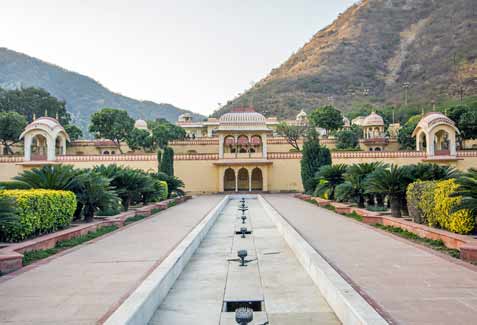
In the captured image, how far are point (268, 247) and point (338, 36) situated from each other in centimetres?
12525

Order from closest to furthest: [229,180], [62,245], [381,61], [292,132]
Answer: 1. [62,245]
2. [229,180]
3. [292,132]
4. [381,61]

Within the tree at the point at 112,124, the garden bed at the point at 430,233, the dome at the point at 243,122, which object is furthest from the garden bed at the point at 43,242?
the tree at the point at 112,124

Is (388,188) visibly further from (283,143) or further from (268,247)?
(283,143)

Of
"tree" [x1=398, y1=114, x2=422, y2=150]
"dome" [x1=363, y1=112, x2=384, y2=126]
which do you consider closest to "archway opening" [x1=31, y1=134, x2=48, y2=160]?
"tree" [x1=398, y1=114, x2=422, y2=150]

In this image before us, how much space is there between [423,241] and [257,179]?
90.9 feet

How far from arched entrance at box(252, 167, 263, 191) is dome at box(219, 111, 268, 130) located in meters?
3.64

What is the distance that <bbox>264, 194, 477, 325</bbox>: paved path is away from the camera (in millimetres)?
4746

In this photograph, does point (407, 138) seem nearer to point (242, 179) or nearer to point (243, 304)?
point (242, 179)

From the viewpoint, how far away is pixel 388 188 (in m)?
12.7

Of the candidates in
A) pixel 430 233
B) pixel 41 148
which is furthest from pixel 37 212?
pixel 41 148

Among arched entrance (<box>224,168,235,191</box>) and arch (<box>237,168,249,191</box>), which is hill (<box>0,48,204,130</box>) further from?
arch (<box>237,168,249,191</box>)

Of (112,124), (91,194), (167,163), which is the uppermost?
(112,124)

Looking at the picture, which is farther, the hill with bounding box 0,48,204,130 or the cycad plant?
the hill with bounding box 0,48,204,130

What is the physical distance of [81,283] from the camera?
6.24 m
